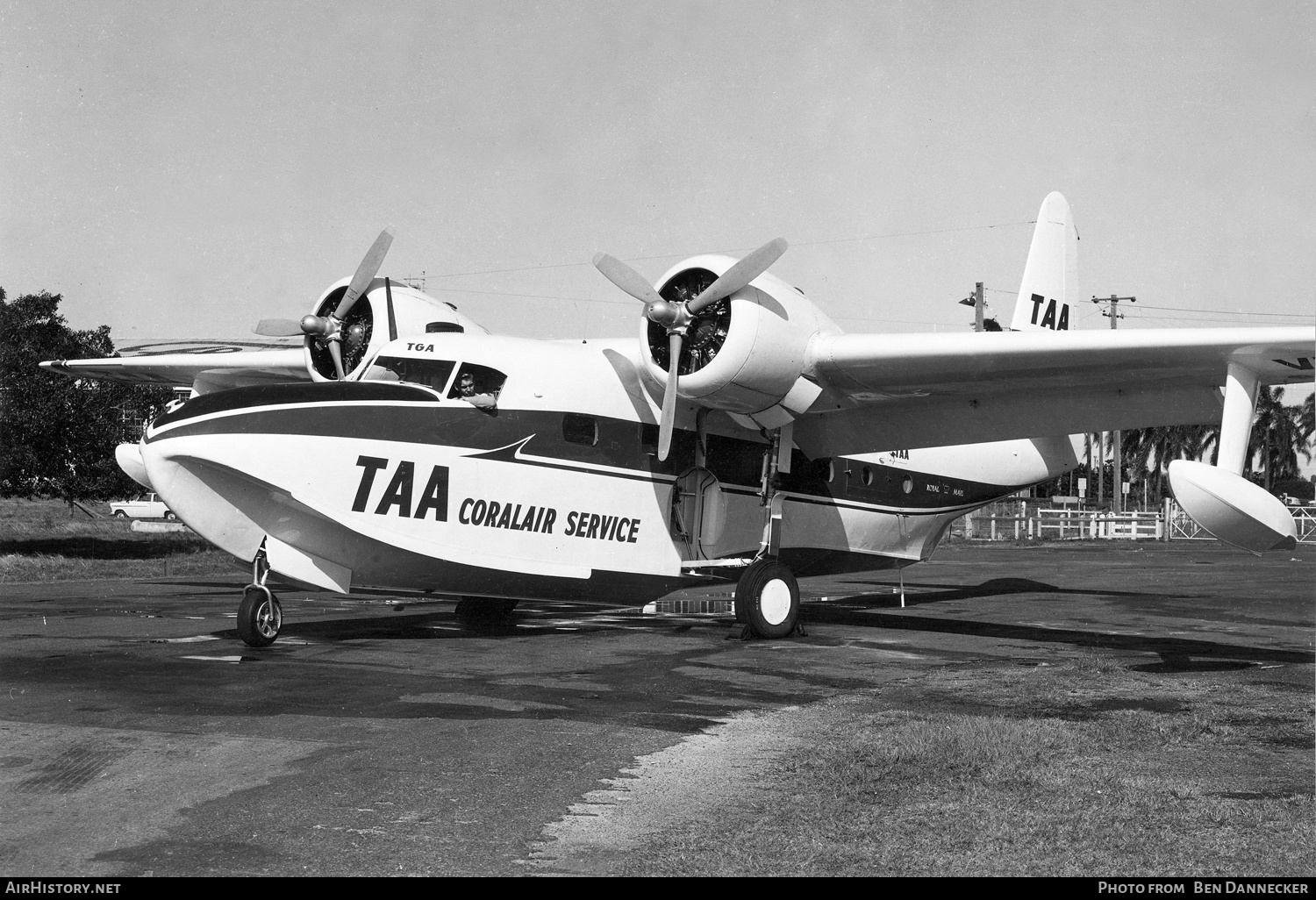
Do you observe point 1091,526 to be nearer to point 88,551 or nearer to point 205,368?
point 88,551

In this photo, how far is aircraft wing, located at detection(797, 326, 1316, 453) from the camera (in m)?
11.6

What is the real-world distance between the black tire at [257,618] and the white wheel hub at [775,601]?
5362 mm

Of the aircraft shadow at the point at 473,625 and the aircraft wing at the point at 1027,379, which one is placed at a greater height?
the aircraft wing at the point at 1027,379

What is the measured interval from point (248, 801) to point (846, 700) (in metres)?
4.82

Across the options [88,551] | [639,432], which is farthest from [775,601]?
[88,551]

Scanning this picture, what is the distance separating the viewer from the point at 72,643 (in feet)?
39.1

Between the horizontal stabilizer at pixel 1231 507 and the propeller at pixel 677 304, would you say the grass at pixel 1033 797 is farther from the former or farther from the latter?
the propeller at pixel 677 304

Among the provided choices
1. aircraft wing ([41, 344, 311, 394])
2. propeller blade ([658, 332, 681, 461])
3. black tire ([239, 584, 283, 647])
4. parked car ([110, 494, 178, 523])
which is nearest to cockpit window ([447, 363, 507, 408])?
propeller blade ([658, 332, 681, 461])

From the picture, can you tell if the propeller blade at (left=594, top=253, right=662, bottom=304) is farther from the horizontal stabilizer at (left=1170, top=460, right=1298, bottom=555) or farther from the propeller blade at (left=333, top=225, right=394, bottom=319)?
the horizontal stabilizer at (left=1170, top=460, right=1298, bottom=555)

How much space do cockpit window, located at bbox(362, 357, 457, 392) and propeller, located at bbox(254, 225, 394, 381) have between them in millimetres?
2237

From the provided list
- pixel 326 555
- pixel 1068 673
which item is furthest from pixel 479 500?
pixel 1068 673

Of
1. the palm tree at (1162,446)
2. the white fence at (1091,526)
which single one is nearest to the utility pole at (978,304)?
the white fence at (1091,526)

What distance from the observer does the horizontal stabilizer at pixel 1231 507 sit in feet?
33.6

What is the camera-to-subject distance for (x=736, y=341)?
12.9 meters
